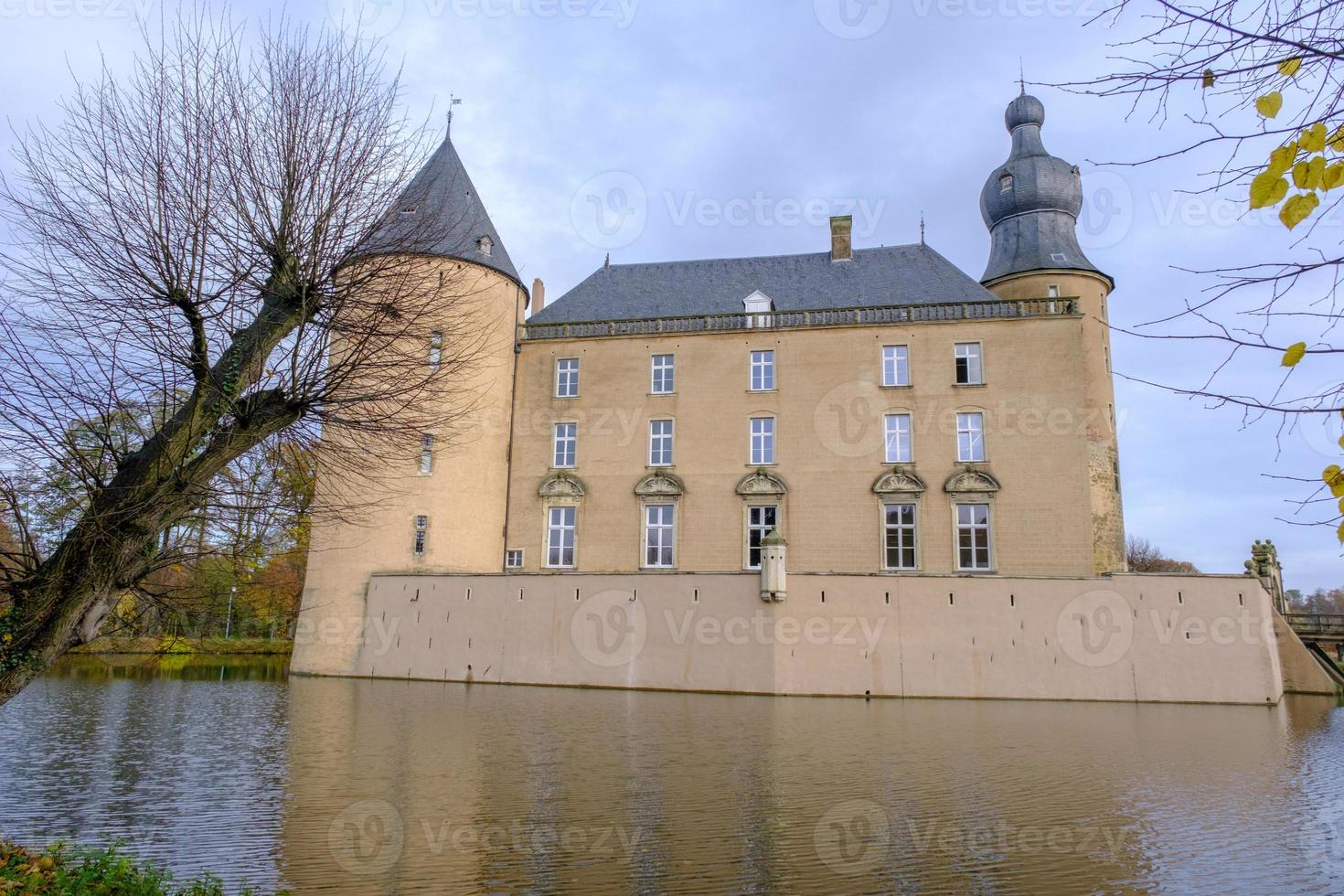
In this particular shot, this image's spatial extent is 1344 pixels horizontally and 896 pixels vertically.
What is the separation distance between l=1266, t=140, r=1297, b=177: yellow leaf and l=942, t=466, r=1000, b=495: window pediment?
881 inches

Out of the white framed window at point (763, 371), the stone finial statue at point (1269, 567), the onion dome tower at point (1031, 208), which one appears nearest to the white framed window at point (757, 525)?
the white framed window at point (763, 371)

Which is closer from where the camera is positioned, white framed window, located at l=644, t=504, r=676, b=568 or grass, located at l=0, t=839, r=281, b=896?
grass, located at l=0, t=839, r=281, b=896

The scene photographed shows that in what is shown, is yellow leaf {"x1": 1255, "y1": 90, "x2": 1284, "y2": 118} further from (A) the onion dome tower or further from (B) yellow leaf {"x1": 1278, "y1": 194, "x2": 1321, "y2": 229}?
(A) the onion dome tower

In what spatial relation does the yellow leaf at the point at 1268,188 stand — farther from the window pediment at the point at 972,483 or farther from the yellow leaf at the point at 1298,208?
the window pediment at the point at 972,483

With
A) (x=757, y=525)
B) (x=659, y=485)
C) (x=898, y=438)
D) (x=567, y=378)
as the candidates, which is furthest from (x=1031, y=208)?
(x=567, y=378)

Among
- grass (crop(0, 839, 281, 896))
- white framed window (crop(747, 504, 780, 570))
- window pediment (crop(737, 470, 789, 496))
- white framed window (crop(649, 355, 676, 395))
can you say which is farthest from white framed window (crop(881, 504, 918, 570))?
grass (crop(0, 839, 281, 896))

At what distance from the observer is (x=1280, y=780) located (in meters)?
10.7

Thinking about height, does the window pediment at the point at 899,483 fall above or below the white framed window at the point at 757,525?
above

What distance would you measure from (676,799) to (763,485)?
16.6 metres

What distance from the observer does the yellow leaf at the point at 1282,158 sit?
8.74 feet

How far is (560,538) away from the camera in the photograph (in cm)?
2630

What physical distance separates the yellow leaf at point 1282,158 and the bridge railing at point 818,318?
77.1 ft

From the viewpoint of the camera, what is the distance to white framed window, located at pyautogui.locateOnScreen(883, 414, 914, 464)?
24984mm

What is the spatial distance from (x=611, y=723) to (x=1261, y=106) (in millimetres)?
13710
